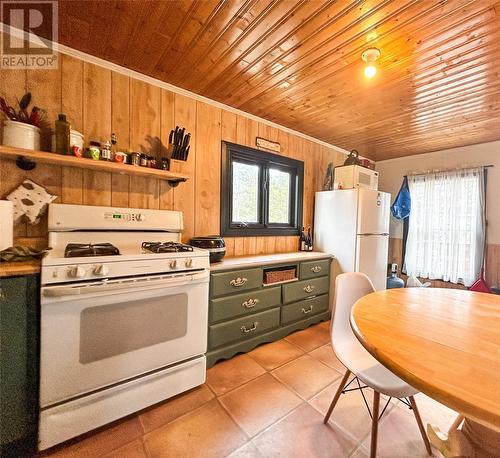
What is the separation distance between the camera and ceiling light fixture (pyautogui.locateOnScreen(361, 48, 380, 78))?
153cm

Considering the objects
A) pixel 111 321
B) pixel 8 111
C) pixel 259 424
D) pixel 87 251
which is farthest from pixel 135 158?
pixel 259 424

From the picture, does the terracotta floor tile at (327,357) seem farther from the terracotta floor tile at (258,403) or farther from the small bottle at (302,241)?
the small bottle at (302,241)

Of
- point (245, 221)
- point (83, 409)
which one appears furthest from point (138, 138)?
point (83, 409)

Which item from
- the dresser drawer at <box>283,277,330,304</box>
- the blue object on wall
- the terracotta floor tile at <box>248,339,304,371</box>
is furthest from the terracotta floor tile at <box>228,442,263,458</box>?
the blue object on wall

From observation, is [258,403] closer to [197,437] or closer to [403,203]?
[197,437]

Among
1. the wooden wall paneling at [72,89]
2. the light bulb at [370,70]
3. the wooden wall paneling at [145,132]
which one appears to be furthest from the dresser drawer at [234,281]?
the light bulb at [370,70]

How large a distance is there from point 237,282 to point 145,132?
1.47 m

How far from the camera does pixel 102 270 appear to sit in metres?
1.24

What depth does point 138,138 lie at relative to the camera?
6.36 ft

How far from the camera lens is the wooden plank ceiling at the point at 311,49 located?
1.30 m

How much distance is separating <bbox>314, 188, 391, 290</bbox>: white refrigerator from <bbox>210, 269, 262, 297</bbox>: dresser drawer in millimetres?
1270

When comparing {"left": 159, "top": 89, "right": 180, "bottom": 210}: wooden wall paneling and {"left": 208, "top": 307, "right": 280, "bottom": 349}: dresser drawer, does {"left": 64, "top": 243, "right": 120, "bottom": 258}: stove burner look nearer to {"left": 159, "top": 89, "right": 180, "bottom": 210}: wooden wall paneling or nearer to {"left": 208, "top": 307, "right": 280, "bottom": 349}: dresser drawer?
{"left": 159, "top": 89, "right": 180, "bottom": 210}: wooden wall paneling

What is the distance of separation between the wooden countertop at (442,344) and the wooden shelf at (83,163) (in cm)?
165

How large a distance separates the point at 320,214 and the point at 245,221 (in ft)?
3.68
